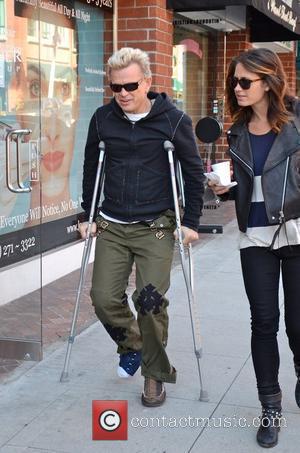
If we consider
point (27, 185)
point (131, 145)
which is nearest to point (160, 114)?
point (131, 145)

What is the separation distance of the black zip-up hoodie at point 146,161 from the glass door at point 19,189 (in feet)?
3.32

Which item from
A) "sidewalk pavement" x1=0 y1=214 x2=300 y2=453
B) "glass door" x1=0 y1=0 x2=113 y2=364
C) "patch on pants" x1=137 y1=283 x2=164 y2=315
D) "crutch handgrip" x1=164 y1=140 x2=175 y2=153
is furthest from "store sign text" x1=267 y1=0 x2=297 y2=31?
"patch on pants" x1=137 y1=283 x2=164 y2=315

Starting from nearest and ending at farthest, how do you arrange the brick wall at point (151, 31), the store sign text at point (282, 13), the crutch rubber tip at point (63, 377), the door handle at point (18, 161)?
1. the crutch rubber tip at point (63, 377)
2. the door handle at point (18, 161)
3. the brick wall at point (151, 31)
4. the store sign text at point (282, 13)

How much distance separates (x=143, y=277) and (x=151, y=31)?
4.30m

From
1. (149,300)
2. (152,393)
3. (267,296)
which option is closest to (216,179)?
(267,296)

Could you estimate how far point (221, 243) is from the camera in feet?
29.3

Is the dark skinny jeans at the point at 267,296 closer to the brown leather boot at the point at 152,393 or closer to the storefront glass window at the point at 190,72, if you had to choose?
the brown leather boot at the point at 152,393

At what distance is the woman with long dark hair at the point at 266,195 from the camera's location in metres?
3.54

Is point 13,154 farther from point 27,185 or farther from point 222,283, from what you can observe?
point 222,283

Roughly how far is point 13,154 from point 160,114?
6.62 ft

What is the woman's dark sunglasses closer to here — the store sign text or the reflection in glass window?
the reflection in glass window

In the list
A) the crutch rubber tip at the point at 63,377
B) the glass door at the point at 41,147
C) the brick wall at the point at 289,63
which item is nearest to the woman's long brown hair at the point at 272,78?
the glass door at the point at 41,147

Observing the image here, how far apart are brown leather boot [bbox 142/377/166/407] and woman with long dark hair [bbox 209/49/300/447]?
0.65m

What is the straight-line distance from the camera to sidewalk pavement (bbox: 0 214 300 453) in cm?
363
